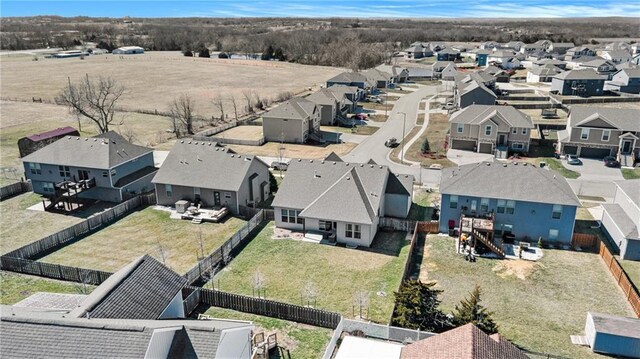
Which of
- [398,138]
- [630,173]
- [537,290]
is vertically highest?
[398,138]

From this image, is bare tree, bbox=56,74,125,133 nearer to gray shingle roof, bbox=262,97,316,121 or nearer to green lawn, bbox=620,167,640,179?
gray shingle roof, bbox=262,97,316,121

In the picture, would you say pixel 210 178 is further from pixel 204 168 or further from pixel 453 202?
pixel 453 202

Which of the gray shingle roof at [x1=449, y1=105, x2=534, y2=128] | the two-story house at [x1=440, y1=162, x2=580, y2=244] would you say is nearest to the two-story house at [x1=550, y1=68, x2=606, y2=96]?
the gray shingle roof at [x1=449, y1=105, x2=534, y2=128]

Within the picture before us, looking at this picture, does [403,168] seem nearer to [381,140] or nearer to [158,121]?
[381,140]

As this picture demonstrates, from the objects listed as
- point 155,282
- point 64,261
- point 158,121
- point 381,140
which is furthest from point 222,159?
point 158,121

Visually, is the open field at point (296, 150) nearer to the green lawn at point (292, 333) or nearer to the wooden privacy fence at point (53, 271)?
the wooden privacy fence at point (53, 271)

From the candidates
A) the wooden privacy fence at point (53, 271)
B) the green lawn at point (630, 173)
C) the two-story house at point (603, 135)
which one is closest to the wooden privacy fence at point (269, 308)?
the wooden privacy fence at point (53, 271)

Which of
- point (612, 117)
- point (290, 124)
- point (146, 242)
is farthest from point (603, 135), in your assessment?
point (146, 242)
